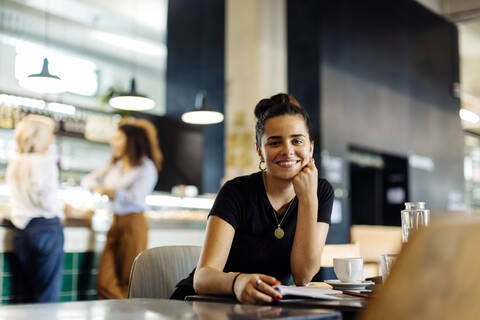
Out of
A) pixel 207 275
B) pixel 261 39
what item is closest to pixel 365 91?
pixel 261 39

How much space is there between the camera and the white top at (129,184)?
4.87 metres

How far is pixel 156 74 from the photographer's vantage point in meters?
8.80

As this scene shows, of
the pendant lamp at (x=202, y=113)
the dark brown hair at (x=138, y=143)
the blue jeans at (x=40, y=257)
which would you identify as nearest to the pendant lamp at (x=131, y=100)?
the pendant lamp at (x=202, y=113)

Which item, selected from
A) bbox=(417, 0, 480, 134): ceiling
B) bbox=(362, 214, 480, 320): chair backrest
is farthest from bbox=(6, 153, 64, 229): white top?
bbox=(417, 0, 480, 134): ceiling

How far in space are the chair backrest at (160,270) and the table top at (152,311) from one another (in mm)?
673

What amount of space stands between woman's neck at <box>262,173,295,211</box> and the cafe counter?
9.26 ft

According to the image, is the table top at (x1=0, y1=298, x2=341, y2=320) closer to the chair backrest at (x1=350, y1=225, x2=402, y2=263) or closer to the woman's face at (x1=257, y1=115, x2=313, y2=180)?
the woman's face at (x1=257, y1=115, x2=313, y2=180)

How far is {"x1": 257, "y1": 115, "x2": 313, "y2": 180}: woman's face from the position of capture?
193cm

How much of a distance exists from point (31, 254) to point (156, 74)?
5.09 meters

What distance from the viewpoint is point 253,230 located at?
1.84 m

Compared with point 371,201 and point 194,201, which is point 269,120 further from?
point 371,201

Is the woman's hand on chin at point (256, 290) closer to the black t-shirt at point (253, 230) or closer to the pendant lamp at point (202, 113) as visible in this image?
the black t-shirt at point (253, 230)

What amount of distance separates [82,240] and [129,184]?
661 mm

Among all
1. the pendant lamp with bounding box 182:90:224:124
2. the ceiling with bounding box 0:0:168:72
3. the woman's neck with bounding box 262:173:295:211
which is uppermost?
the ceiling with bounding box 0:0:168:72
